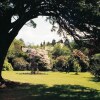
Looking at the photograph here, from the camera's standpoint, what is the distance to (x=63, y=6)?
26.1 m

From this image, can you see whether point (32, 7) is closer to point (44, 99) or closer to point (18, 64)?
point (44, 99)

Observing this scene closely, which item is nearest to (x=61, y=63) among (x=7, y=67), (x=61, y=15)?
(x=7, y=67)

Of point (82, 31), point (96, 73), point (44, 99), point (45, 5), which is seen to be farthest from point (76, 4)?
point (96, 73)

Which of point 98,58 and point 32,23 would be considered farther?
point 98,58

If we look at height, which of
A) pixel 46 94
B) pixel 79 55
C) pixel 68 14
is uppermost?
pixel 68 14

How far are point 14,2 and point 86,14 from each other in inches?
240

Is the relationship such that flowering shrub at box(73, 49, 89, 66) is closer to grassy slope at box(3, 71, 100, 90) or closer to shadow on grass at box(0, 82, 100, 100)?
grassy slope at box(3, 71, 100, 90)

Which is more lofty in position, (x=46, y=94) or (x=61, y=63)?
(x=61, y=63)

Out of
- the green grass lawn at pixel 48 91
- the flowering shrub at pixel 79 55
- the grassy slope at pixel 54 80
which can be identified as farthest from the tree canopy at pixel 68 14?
the flowering shrub at pixel 79 55

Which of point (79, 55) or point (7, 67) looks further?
point (7, 67)

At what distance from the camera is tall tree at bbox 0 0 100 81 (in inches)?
939

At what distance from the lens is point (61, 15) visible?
27922 millimetres

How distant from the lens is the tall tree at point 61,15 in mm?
23859

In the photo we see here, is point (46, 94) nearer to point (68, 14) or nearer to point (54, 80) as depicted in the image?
point (68, 14)
